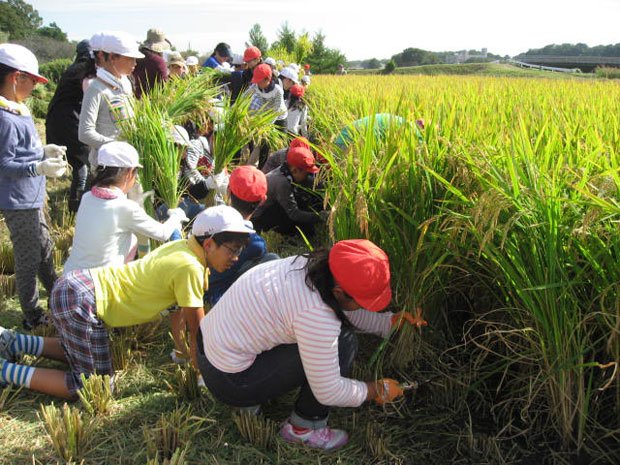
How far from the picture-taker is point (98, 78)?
3078 mm

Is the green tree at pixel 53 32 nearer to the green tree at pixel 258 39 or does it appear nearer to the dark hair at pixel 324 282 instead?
the green tree at pixel 258 39

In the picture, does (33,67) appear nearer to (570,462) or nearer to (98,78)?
(98,78)

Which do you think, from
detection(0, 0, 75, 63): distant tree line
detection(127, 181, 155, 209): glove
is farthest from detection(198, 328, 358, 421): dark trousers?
detection(0, 0, 75, 63): distant tree line

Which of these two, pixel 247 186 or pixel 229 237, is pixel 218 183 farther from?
pixel 229 237

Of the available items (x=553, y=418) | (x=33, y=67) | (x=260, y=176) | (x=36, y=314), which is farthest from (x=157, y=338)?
(x=553, y=418)

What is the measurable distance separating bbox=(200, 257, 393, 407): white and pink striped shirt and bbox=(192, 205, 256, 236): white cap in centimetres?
24

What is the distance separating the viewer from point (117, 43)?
296 cm

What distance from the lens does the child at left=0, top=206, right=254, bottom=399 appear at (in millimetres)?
2109

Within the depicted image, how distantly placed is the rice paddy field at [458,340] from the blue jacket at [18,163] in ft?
2.87

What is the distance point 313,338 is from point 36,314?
179cm

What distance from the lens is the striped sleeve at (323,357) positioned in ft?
5.56

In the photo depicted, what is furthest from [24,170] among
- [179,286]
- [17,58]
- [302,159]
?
[302,159]

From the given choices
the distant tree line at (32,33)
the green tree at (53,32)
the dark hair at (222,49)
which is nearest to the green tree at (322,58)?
the distant tree line at (32,33)

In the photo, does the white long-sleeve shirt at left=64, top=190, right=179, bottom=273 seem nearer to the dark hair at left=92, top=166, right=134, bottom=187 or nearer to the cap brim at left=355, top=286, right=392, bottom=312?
the dark hair at left=92, top=166, right=134, bottom=187
